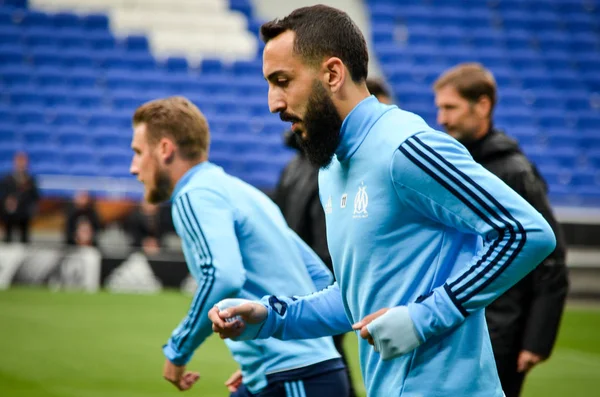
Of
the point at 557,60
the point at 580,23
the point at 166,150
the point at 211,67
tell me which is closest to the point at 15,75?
the point at 211,67

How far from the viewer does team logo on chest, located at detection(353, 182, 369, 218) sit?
2723mm

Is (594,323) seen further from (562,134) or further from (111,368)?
(562,134)

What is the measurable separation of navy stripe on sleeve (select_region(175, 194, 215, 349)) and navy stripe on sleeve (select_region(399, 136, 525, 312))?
4.40ft

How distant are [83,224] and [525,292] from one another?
1275 cm

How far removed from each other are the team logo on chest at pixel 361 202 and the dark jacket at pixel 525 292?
2089 millimetres

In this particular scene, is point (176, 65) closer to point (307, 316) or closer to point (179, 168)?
point (179, 168)

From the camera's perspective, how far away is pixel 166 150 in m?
4.17

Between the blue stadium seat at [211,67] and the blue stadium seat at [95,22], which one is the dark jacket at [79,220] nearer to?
the blue stadium seat at [211,67]

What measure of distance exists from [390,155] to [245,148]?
63.9 feet

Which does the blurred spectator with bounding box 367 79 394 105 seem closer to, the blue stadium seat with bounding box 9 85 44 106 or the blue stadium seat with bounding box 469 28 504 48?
the blue stadium seat with bounding box 9 85 44 106

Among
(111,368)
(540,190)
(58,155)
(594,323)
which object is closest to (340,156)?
(540,190)

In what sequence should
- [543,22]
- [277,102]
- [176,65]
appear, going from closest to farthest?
[277,102] → [176,65] → [543,22]

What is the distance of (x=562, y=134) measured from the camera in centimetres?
2381

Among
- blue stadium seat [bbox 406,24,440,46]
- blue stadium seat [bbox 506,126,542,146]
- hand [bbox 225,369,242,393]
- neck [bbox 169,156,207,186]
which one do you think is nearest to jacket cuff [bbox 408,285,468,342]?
hand [bbox 225,369,242,393]
